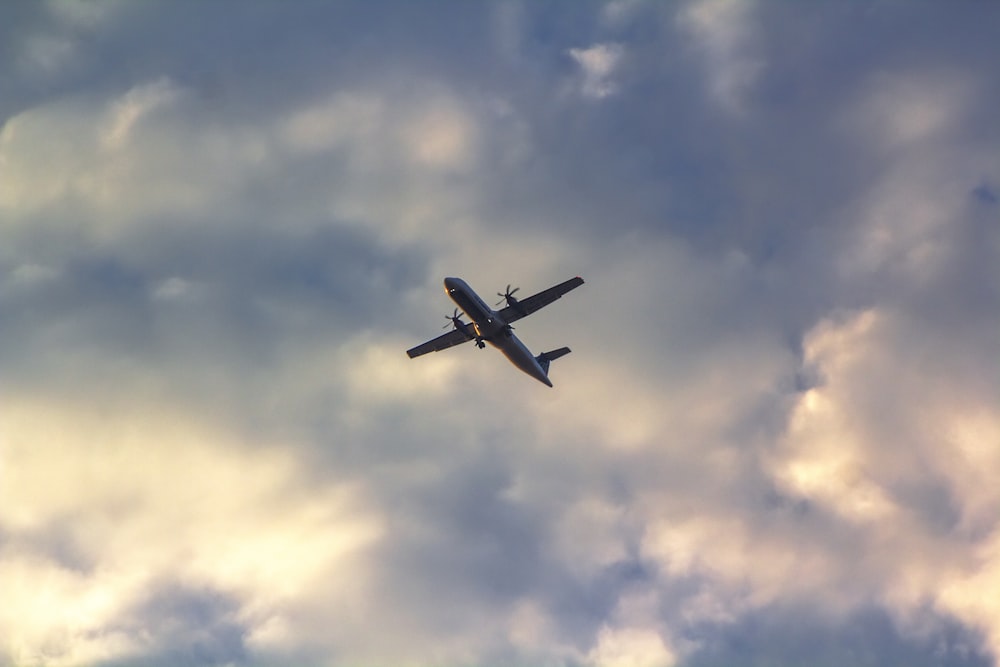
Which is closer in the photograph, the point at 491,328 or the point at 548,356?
the point at 491,328

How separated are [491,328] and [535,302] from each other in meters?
8.51

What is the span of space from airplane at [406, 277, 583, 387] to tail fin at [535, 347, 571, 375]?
6396mm

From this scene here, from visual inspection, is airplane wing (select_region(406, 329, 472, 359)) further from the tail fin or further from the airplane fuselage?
the tail fin

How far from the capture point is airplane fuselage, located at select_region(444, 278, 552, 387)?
13250 centimetres

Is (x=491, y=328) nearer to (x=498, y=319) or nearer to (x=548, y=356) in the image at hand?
(x=498, y=319)

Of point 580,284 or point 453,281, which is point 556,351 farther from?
point 453,281

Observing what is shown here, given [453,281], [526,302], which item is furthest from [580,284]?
[453,281]

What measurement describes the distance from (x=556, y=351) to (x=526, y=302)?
791 inches

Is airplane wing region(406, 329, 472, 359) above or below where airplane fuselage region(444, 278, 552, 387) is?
above

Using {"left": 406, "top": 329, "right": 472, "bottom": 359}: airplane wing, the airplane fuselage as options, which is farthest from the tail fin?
{"left": 406, "top": 329, "right": 472, "bottom": 359}: airplane wing

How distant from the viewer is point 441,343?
15412 cm

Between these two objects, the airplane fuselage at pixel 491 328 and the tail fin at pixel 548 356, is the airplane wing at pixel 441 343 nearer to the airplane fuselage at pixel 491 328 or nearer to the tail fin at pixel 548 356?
the airplane fuselage at pixel 491 328

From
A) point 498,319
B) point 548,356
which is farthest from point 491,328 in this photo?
point 548,356

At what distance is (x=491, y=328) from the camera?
139750mm
